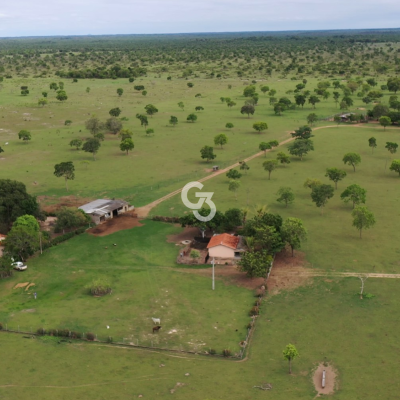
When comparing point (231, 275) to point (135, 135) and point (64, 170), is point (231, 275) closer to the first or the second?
point (64, 170)

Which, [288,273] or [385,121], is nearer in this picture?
[288,273]

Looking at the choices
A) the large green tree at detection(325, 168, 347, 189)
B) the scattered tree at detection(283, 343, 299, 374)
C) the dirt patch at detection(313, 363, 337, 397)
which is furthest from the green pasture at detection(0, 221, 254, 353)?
the large green tree at detection(325, 168, 347, 189)

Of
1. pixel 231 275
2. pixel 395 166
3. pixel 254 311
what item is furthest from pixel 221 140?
pixel 254 311

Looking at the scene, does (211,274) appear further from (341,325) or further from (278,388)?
(278,388)

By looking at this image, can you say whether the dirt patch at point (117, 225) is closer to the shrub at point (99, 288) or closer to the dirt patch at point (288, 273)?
the shrub at point (99, 288)

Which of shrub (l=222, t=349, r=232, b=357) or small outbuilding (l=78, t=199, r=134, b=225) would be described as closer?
shrub (l=222, t=349, r=232, b=357)

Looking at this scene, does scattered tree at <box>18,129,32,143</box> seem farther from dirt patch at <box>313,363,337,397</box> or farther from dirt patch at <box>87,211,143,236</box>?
dirt patch at <box>313,363,337,397</box>
